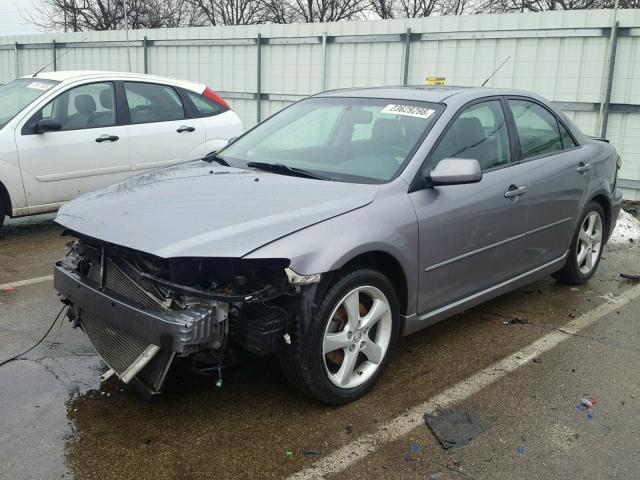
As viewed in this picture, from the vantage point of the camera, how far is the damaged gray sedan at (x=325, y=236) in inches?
117

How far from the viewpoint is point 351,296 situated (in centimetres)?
329

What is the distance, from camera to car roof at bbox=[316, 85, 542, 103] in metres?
4.21

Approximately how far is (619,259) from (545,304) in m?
1.97

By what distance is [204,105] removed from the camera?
7945 millimetres

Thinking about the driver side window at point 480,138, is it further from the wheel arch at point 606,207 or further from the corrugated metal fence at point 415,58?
the corrugated metal fence at point 415,58

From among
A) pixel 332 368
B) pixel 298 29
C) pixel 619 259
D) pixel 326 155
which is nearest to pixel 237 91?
pixel 298 29

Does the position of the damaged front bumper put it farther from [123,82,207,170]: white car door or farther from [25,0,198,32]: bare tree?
[25,0,198,32]: bare tree

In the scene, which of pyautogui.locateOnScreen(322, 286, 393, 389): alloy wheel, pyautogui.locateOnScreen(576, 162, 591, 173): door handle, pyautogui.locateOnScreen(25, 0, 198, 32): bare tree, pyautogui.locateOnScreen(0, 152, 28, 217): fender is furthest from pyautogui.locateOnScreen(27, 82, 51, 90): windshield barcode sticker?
pyautogui.locateOnScreen(25, 0, 198, 32): bare tree

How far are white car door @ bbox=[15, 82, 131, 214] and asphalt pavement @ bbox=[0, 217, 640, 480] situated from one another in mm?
2294

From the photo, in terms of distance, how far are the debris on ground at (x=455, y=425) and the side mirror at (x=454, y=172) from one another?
124cm

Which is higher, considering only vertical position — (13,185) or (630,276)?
(13,185)

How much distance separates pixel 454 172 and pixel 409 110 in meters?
0.73

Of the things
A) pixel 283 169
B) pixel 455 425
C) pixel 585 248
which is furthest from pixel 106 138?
pixel 455 425

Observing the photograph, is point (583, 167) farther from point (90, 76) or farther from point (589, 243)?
point (90, 76)
